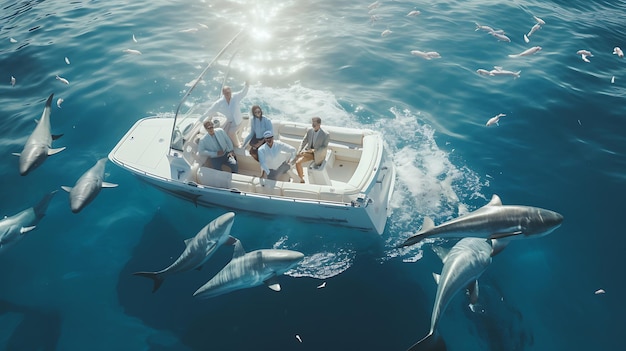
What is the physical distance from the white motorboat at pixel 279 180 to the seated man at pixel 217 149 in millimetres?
236

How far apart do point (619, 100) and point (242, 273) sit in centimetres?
1459

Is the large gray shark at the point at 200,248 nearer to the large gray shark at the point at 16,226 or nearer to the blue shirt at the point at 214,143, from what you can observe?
→ the blue shirt at the point at 214,143

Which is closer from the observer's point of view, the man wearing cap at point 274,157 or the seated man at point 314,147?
the man wearing cap at point 274,157

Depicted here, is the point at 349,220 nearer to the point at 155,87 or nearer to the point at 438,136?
the point at 438,136

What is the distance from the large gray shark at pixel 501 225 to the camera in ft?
24.2

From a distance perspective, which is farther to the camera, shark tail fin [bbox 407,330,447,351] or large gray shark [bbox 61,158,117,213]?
large gray shark [bbox 61,158,117,213]

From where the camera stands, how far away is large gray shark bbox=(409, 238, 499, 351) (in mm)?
6965

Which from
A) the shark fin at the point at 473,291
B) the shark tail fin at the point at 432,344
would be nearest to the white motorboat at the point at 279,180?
the shark fin at the point at 473,291

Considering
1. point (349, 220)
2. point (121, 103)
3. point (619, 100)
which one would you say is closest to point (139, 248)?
point (349, 220)

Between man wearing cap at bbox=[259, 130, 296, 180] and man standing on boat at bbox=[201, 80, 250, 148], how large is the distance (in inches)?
58.0

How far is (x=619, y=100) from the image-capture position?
46.5 ft

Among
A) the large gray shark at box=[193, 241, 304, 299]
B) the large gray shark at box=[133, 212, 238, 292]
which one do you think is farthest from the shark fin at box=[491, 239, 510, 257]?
the large gray shark at box=[133, 212, 238, 292]

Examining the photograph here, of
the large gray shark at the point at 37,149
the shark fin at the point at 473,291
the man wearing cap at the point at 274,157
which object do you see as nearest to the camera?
the shark fin at the point at 473,291

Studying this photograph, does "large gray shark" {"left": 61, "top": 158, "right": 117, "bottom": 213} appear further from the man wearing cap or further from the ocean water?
the man wearing cap
